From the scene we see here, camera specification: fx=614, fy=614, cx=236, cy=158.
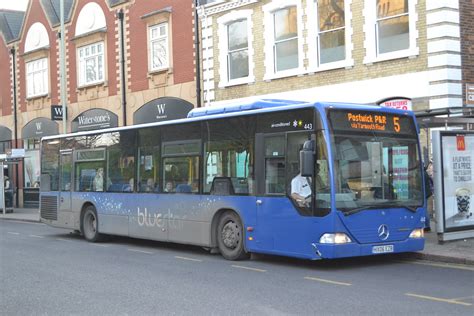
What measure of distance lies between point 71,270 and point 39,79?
2421 cm

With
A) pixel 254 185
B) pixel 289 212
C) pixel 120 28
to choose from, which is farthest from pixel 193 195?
pixel 120 28

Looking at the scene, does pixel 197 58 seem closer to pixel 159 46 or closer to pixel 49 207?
pixel 159 46

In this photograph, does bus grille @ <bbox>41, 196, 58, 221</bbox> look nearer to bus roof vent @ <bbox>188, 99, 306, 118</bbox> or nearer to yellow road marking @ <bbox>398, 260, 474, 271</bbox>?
bus roof vent @ <bbox>188, 99, 306, 118</bbox>

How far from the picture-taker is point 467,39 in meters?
16.0

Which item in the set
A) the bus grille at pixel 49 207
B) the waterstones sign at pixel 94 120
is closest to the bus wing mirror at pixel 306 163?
the bus grille at pixel 49 207

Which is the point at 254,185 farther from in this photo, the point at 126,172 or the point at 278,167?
the point at 126,172

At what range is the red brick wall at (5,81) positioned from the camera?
35.3m

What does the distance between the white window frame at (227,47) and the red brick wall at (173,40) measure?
184cm

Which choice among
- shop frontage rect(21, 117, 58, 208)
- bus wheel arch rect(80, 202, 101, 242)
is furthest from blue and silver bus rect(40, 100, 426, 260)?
shop frontage rect(21, 117, 58, 208)

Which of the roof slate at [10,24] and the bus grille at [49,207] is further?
the roof slate at [10,24]

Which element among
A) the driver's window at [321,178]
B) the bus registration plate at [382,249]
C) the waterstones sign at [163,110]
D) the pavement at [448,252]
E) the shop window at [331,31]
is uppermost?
the shop window at [331,31]

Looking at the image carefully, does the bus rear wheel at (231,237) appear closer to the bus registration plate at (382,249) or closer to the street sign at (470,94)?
the bus registration plate at (382,249)

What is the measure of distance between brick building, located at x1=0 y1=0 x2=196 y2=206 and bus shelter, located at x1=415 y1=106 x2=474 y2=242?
13.0 metres

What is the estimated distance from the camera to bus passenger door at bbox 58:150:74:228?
55.3 feet
